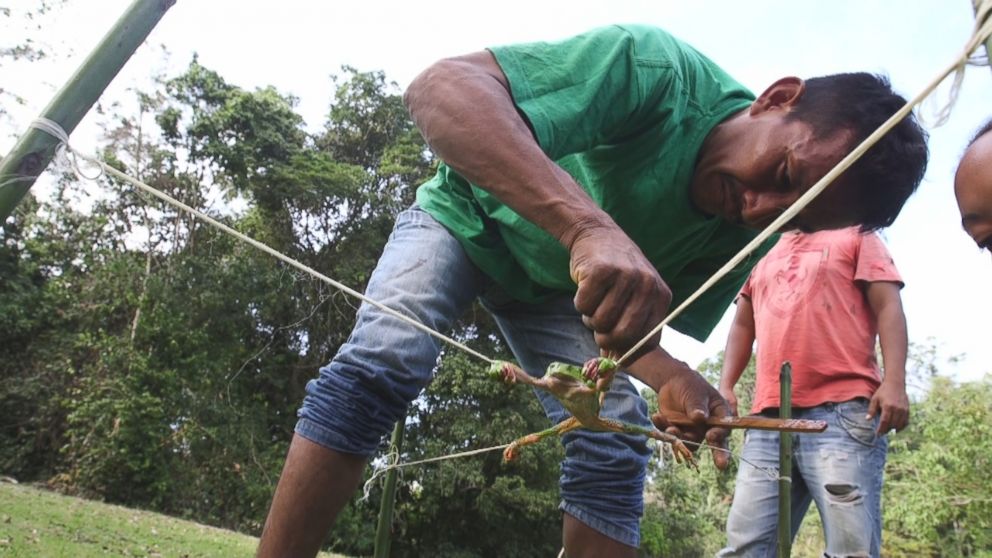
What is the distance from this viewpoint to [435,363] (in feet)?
4.37

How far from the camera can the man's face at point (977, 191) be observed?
1.02m

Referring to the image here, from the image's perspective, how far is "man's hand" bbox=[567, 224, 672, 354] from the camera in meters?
0.89

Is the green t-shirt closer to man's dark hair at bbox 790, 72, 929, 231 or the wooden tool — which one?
man's dark hair at bbox 790, 72, 929, 231

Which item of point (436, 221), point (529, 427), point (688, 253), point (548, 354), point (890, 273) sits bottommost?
point (548, 354)

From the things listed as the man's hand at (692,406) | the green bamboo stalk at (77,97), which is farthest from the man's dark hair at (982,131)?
the green bamboo stalk at (77,97)

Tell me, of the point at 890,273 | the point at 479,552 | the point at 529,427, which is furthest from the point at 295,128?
the point at 890,273

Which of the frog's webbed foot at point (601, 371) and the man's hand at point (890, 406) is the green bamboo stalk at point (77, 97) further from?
the man's hand at point (890, 406)

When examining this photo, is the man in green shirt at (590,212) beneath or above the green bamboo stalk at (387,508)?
above

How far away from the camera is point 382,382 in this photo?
4.07 feet

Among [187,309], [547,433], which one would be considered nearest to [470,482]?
[187,309]

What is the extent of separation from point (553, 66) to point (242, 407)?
1099cm

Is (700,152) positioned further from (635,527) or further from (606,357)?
(635,527)

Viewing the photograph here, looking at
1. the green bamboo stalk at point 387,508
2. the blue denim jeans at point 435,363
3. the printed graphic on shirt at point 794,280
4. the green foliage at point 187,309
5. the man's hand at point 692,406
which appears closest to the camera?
the blue denim jeans at point 435,363

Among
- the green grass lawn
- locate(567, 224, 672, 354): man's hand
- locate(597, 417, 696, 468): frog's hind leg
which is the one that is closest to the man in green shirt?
locate(567, 224, 672, 354): man's hand
